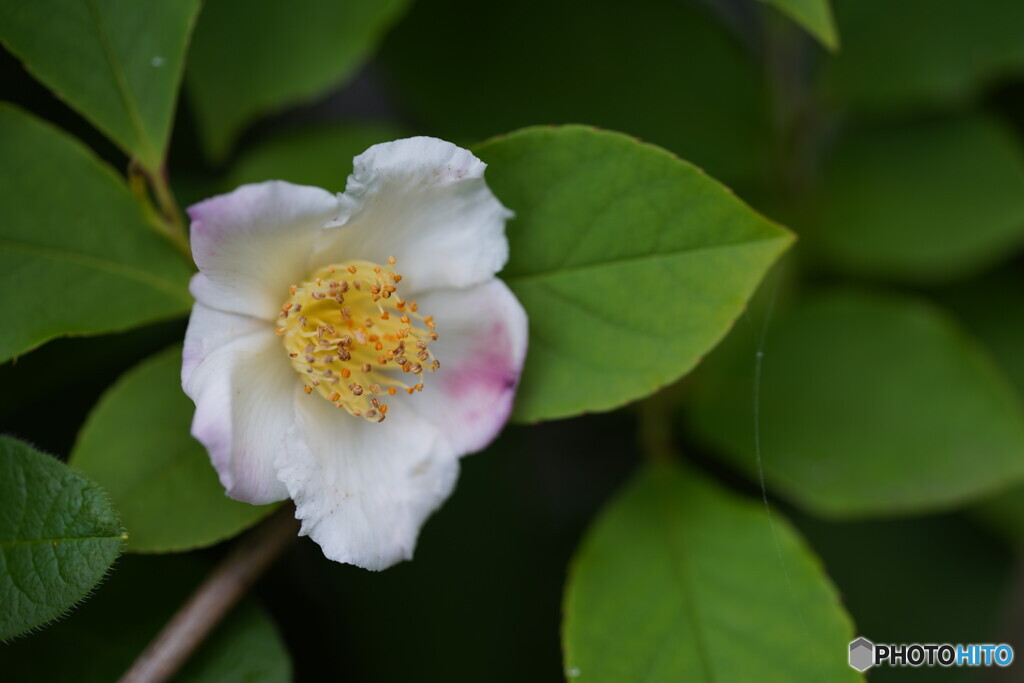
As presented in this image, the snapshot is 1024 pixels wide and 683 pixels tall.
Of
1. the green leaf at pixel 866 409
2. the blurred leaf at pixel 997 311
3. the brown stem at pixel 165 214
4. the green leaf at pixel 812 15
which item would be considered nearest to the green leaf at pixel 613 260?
the green leaf at pixel 812 15

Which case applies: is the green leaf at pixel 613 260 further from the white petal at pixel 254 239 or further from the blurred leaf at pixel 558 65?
the blurred leaf at pixel 558 65

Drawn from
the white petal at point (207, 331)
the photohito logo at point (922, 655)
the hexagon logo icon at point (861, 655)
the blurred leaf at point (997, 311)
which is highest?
the white petal at point (207, 331)

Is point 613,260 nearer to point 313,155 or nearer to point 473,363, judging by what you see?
point 473,363

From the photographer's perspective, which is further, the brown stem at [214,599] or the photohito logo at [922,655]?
the photohito logo at [922,655]

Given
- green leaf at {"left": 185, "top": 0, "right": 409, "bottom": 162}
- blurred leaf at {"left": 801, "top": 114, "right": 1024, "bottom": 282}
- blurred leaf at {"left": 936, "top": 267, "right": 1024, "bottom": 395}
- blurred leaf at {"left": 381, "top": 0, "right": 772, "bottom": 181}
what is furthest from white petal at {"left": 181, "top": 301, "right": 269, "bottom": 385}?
blurred leaf at {"left": 936, "top": 267, "right": 1024, "bottom": 395}

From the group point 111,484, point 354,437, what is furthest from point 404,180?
point 111,484
